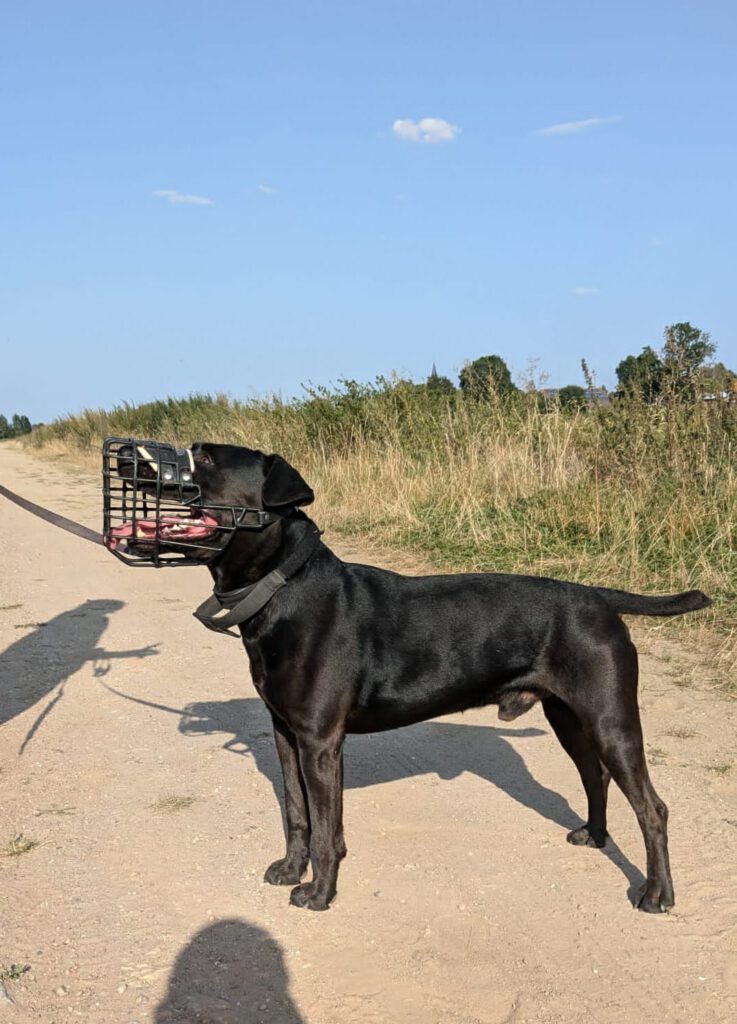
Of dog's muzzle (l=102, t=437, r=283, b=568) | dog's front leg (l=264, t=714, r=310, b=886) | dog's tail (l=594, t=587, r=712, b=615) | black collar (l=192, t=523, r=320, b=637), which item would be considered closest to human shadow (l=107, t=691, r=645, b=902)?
dog's front leg (l=264, t=714, r=310, b=886)

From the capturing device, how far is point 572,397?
11.1 meters

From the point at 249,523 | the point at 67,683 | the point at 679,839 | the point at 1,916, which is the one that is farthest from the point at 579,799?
the point at 67,683

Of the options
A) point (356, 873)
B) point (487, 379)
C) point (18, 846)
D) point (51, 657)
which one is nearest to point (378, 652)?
point (356, 873)

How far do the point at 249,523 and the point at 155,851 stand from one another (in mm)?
1391

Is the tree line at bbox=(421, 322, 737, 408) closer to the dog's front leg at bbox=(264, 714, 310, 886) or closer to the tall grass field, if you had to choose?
the tall grass field

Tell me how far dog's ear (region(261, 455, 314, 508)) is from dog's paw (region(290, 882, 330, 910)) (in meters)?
1.35

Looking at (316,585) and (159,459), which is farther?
(316,585)

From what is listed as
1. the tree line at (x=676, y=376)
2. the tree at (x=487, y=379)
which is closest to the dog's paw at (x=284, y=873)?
the tree line at (x=676, y=376)

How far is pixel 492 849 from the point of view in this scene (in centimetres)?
389

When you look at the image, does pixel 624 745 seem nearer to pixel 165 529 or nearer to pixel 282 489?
pixel 282 489

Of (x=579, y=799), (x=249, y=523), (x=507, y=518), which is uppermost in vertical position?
(x=249, y=523)

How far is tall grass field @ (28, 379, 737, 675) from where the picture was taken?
7941 millimetres

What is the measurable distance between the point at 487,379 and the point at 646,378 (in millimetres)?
3332

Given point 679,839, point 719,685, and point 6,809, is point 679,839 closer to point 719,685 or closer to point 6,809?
point 719,685
